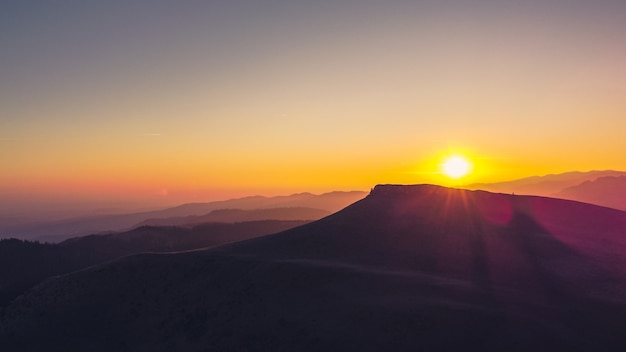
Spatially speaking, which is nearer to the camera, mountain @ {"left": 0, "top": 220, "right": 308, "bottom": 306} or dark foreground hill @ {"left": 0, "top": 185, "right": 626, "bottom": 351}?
dark foreground hill @ {"left": 0, "top": 185, "right": 626, "bottom": 351}

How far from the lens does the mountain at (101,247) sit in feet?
327

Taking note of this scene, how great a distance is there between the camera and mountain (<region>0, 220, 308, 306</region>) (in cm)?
9975

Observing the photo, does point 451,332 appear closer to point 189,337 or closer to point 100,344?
point 189,337

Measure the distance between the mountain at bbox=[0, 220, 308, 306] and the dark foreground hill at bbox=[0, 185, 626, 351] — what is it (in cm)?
4668

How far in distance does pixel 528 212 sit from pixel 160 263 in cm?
4652

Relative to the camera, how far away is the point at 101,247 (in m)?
117

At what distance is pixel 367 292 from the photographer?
36906mm

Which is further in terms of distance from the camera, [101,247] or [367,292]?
[101,247]

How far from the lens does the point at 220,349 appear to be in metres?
34.5

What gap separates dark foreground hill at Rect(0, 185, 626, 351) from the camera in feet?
99.7

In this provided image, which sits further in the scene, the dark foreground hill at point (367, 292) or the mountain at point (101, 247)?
the mountain at point (101, 247)

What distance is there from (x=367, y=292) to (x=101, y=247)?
316ft

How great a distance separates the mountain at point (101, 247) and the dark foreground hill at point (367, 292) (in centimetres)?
4668

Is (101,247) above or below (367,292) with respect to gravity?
above
